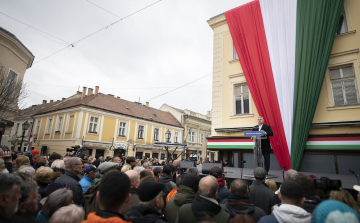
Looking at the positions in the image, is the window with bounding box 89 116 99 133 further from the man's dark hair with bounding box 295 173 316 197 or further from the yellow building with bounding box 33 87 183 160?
the man's dark hair with bounding box 295 173 316 197

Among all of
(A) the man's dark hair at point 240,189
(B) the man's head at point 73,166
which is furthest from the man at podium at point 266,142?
(B) the man's head at point 73,166

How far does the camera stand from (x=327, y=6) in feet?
23.5

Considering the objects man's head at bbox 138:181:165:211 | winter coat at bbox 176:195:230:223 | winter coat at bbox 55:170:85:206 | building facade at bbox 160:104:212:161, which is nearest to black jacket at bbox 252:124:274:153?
winter coat at bbox 176:195:230:223

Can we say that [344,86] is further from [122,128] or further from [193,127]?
[193,127]

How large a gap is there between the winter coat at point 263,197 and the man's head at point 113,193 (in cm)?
239

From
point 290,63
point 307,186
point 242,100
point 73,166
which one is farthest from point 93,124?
point 307,186

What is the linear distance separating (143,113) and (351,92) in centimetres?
2619

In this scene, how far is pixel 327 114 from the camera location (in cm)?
718

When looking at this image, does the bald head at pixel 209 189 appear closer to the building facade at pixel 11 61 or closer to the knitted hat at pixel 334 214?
the knitted hat at pixel 334 214

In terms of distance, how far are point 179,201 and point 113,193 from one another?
129 cm

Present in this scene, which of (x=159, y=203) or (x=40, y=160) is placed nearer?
(x=159, y=203)

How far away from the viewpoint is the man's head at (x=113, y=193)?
1765 millimetres

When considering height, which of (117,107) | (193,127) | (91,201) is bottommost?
(91,201)

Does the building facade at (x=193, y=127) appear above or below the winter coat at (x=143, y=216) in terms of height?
above
